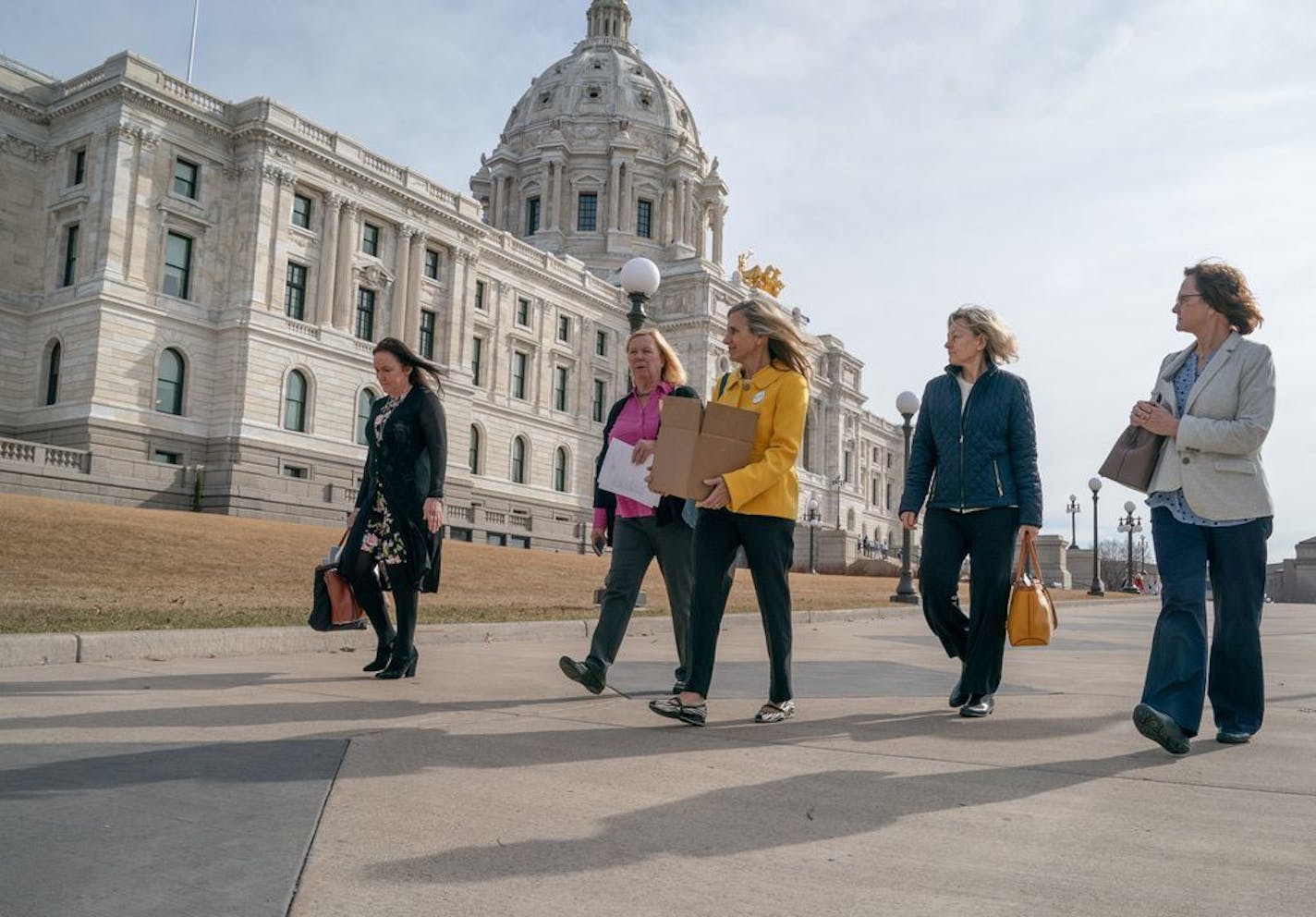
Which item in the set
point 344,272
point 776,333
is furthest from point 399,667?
point 344,272

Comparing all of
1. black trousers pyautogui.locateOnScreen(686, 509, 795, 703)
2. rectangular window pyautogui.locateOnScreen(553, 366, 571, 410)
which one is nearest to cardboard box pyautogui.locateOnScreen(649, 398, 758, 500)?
black trousers pyautogui.locateOnScreen(686, 509, 795, 703)

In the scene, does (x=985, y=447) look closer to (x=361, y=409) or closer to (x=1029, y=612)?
(x=1029, y=612)

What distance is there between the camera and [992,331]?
5648 mm

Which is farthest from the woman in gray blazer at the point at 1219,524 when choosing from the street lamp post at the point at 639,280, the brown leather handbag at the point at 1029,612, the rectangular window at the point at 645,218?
the rectangular window at the point at 645,218

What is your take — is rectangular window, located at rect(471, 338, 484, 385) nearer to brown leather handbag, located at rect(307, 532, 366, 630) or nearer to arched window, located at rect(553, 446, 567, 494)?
arched window, located at rect(553, 446, 567, 494)

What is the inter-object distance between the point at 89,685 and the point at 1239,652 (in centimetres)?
580

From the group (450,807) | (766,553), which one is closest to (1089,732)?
(766,553)

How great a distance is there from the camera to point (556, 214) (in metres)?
74.4

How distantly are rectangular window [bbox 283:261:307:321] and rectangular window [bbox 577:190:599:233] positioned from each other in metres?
36.8

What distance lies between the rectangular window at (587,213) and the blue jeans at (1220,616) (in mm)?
72680

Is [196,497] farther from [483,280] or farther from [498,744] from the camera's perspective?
[498,744]

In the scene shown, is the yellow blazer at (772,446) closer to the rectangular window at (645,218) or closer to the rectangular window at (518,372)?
the rectangular window at (518,372)

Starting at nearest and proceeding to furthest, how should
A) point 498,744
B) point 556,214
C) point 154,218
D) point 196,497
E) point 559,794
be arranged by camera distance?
point 559,794 → point 498,744 → point 196,497 → point 154,218 → point 556,214

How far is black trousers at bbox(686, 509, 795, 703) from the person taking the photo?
4992 mm
